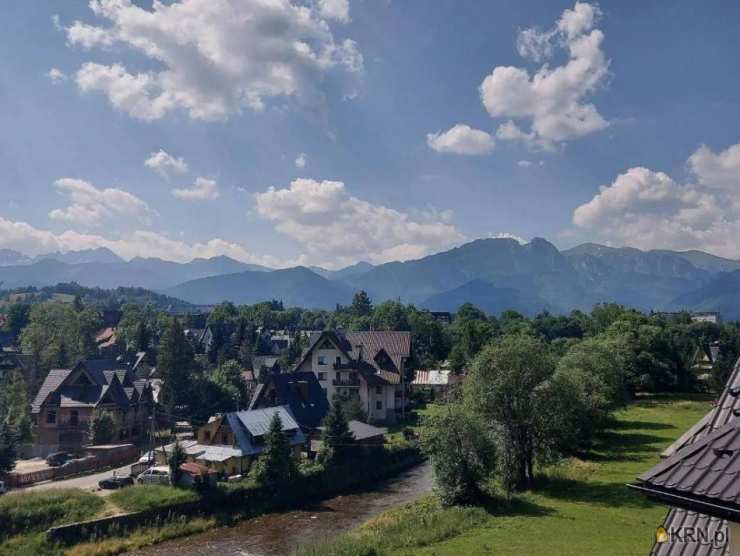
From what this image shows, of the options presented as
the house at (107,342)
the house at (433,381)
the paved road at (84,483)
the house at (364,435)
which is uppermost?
the house at (107,342)

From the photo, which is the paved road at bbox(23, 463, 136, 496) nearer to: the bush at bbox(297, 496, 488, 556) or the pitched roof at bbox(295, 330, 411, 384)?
the bush at bbox(297, 496, 488, 556)

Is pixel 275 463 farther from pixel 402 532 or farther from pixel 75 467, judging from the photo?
pixel 75 467

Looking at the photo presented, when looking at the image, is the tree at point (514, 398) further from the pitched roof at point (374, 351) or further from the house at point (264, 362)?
the house at point (264, 362)

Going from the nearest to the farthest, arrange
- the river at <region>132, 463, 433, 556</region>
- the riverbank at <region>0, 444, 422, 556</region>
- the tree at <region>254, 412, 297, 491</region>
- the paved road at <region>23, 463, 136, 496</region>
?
1. the riverbank at <region>0, 444, 422, 556</region>
2. the river at <region>132, 463, 433, 556</region>
3. the paved road at <region>23, 463, 136, 496</region>
4. the tree at <region>254, 412, 297, 491</region>

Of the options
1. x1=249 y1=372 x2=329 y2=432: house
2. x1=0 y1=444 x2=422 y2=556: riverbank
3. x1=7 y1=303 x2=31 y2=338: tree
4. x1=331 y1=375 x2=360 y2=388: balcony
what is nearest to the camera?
x1=0 y1=444 x2=422 y2=556: riverbank

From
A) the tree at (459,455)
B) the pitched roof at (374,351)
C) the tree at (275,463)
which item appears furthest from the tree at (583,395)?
the pitched roof at (374,351)

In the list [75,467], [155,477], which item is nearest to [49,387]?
[75,467]

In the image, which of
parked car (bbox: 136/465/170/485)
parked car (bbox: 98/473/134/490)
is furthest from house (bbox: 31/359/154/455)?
parked car (bbox: 136/465/170/485)
